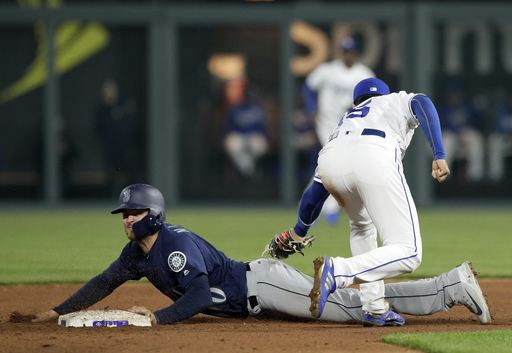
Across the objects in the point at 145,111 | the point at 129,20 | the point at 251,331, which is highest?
the point at 129,20

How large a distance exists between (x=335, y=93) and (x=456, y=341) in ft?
23.2

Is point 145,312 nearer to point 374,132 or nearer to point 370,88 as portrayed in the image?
point 374,132

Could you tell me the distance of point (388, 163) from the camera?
4203mm

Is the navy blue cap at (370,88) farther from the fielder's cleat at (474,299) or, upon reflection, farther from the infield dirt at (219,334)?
the infield dirt at (219,334)

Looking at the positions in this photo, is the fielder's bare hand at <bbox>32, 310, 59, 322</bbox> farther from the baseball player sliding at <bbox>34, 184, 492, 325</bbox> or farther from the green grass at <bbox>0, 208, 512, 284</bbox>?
the green grass at <bbox>0, 208, 512, 284</bbox>

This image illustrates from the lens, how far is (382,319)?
4531mm

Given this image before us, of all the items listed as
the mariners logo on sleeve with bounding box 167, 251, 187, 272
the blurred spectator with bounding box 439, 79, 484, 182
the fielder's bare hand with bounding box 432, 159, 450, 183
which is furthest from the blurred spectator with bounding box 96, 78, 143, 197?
the fielder's bare hand with bounding box 432, 159, 450, 183

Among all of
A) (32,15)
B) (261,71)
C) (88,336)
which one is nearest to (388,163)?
(88,336)

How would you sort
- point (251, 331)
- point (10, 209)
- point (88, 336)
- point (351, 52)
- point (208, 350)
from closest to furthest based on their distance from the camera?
point (208, 350)
point (88, 336)
point (251, 331)
point (351, 52)
point (10, 209)

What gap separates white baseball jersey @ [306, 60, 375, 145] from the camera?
10.6 meters

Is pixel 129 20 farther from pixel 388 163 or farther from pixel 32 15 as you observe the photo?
pixel 388 163

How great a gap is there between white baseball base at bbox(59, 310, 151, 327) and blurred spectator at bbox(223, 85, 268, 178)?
9720mm

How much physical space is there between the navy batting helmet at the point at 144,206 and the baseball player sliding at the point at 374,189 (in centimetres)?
96

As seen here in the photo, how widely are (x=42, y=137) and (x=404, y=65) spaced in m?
6.78
